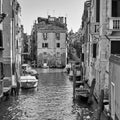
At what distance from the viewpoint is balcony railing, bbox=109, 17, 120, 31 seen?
64.8ft

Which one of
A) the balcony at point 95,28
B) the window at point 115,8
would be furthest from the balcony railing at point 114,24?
the balcony at point 95,28

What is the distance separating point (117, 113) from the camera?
47.1 feet

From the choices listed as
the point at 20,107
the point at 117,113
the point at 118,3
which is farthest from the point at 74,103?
the point at 117,113

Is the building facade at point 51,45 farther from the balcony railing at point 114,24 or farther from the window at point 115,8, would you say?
the balcony railing at point 114,24

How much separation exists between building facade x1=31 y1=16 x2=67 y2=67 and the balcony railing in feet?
162

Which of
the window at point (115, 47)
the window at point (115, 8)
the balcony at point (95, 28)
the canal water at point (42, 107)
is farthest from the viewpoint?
the balcony at point (95, 28)

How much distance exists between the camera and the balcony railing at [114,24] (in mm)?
19750

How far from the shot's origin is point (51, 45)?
229 feet

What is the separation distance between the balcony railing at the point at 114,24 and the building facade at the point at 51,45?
4952cm

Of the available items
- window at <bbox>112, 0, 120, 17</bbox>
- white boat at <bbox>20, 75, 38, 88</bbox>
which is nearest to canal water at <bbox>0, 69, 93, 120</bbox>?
white boat at <bbox>20, 75, 38, 88</bbox>

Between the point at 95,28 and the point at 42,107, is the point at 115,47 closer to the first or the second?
the point at 95,28

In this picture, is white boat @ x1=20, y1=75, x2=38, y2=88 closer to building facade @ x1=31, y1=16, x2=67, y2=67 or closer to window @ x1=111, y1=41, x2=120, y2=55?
window @ x1=111, y1=41, x2=120, y2=55

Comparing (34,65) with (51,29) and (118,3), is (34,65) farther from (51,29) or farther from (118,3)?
(118,3)

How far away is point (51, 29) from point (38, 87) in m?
35.4
